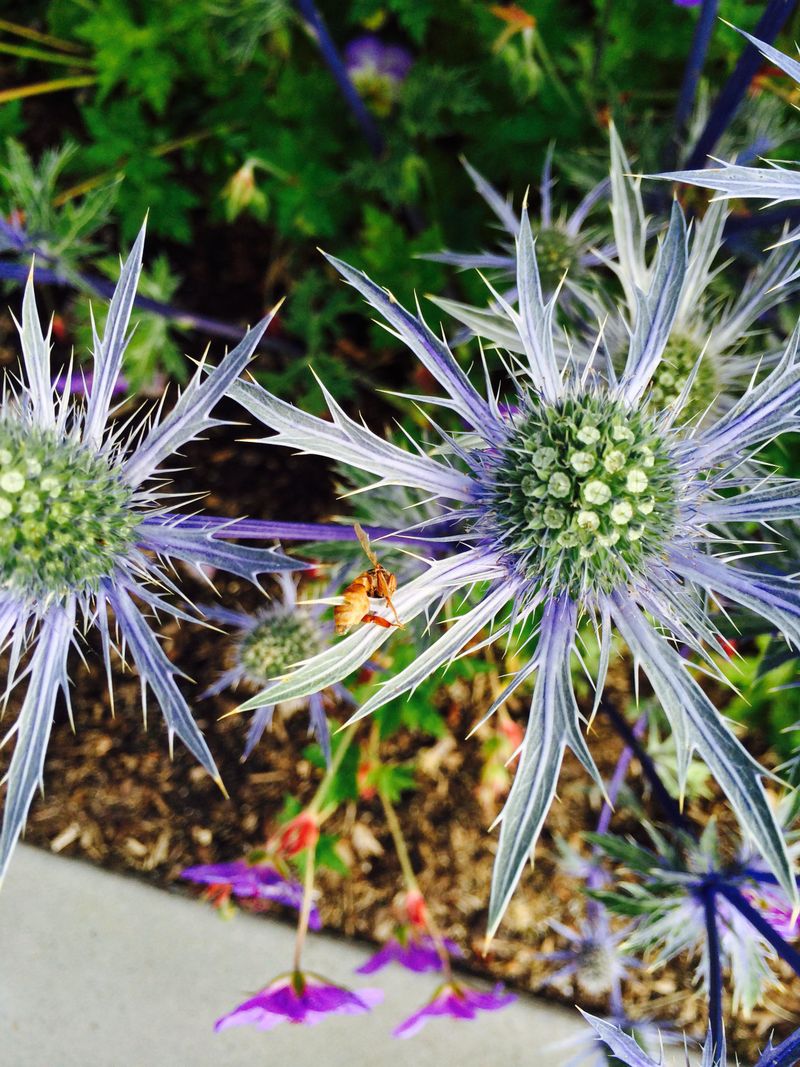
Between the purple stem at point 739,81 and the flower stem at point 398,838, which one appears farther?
the flower stem at point 398,838

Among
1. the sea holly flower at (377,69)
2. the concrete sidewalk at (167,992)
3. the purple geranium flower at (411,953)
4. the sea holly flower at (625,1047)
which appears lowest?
the concrete sidewalk at (167,992)

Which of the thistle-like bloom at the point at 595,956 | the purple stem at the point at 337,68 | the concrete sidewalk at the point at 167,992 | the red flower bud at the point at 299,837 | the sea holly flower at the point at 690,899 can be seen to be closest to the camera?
the sea holly flower at the point at 690,899

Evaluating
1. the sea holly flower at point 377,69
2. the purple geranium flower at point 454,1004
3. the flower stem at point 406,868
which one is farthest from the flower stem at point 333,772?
the sea holly flower at point 377,69

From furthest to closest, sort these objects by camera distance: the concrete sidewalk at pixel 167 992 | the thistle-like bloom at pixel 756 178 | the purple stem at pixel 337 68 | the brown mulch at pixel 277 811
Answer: the brown mulch at pixel 277 811
the concrete sidewalk at pixel 167 992
the purple stem at pixel 337 68
the thistle-like bloom at pixel 756 178

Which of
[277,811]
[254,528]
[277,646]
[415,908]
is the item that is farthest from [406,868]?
[254,528]

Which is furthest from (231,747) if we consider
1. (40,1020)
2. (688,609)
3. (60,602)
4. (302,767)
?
(688,609)

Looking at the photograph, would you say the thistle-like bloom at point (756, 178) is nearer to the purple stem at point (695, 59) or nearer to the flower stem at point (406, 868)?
the purple stem at point (695, 59)
